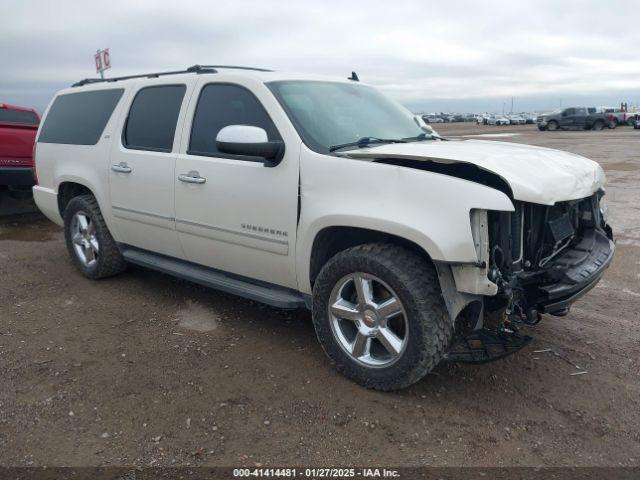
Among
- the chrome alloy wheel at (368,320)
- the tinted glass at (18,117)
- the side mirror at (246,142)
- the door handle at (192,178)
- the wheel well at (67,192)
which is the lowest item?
the chrome alloy wheel at (368,320)

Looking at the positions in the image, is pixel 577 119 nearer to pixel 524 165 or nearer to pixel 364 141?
pixel 364 141

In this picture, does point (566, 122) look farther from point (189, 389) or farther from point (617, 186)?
point (189, 389)

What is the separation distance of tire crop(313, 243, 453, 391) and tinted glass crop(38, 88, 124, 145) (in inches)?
113

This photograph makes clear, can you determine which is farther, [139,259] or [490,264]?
[139,259]

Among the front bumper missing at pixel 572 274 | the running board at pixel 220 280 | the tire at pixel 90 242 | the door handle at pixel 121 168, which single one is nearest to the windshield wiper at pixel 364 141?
the running board at pixel 220 280

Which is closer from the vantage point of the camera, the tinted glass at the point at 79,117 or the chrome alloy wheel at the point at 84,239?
the tinted glass at the point at 79,117

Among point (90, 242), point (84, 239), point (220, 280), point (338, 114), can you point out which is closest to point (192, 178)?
point (220, 280)

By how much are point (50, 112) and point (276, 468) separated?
15.4ft

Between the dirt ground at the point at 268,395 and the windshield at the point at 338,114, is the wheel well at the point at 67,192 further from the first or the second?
the windshield at the point at 338,114

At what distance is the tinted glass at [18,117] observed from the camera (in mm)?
8656

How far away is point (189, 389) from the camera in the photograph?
328 centimetres

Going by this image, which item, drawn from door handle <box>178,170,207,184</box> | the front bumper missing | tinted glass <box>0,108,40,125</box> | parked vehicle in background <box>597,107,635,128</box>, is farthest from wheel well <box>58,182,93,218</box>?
parked vehicle in background <box>597,107,635,128</box>

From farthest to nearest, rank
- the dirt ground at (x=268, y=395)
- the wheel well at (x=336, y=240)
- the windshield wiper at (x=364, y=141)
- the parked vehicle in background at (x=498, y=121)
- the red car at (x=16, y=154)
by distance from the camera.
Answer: the parked vehicle in background at (x=498, y=121), the red car at (x=16, y=154), the windshield wiper at (x=364, y=141), the wheel well at (x=336, y=240), the dirt ground at (x=268, y=395)

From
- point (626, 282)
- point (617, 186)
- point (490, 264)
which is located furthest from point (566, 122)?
point (490, 264)
